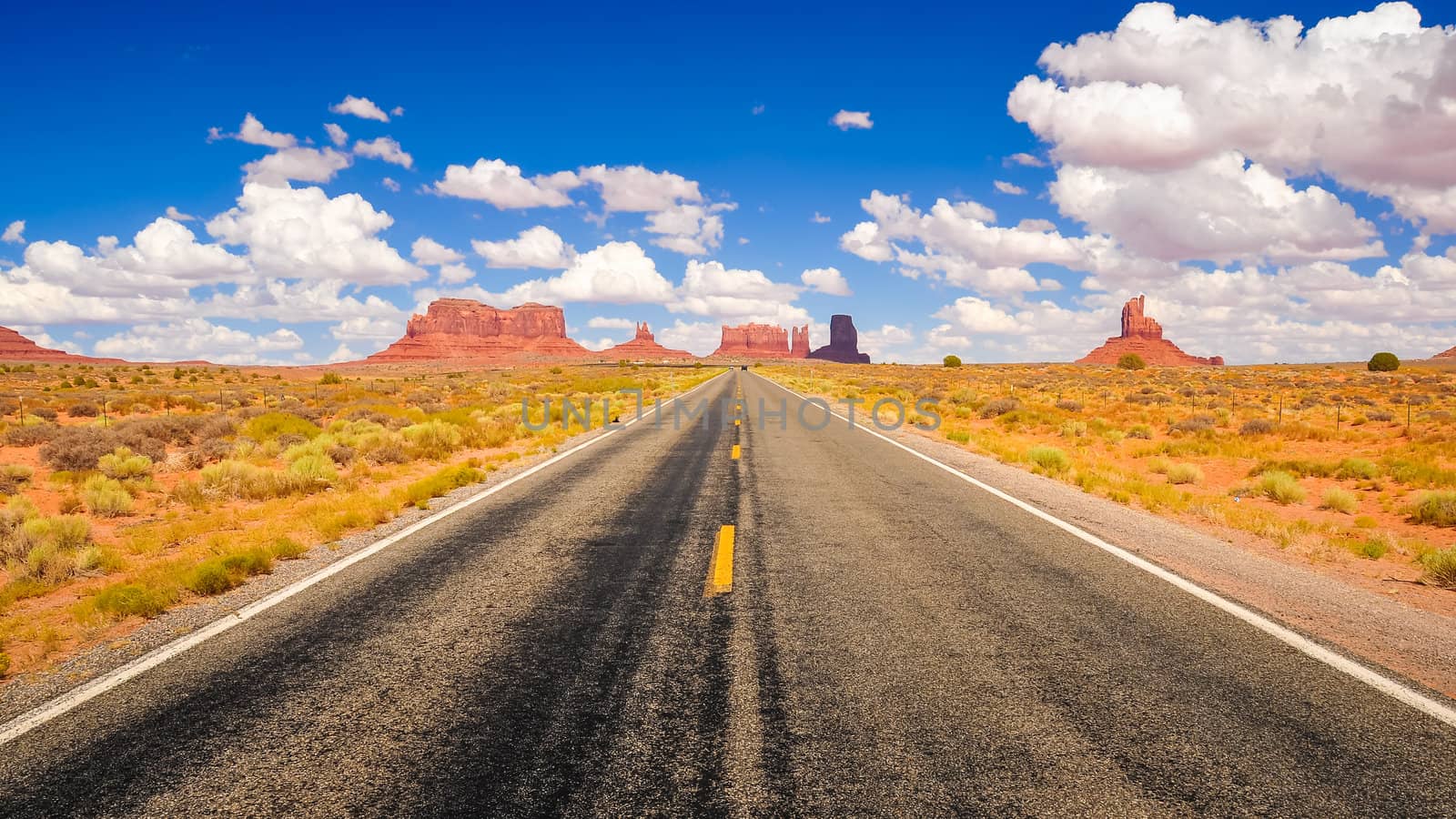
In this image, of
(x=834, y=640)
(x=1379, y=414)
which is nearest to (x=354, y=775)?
(x=834, y=640)

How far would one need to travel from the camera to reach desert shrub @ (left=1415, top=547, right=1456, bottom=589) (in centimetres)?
690

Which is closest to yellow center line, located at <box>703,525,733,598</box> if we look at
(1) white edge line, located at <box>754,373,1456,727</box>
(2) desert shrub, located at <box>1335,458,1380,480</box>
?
(1) white edge line, located at <box>754,373,1456,727</box>

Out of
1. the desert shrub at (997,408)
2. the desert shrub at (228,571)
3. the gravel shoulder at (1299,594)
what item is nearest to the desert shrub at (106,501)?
the desert shrub at (228,571)

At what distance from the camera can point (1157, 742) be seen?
3369mm

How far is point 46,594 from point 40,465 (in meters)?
10.8

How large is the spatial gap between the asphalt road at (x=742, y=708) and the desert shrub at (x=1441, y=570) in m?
3.46

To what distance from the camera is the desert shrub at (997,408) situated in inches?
1110

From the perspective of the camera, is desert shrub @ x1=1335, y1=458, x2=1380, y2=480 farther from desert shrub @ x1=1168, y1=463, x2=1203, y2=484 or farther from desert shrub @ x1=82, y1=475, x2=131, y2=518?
desert shrub @ x1=82, y1=475, x2=131, y2=518

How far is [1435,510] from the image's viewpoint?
427 inches

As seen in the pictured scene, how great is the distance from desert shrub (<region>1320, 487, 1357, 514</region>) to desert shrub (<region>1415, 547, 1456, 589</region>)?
5404 millimetres

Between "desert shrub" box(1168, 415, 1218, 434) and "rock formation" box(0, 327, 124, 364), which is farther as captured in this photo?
"rock formation" box(0, 327, 124, 364)

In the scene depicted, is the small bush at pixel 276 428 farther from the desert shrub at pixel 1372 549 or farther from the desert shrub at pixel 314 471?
the desert shrub at pixel 1372 549

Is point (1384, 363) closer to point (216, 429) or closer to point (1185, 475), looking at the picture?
point (1185, 475)

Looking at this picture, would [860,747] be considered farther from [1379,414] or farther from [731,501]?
[1379,414]
